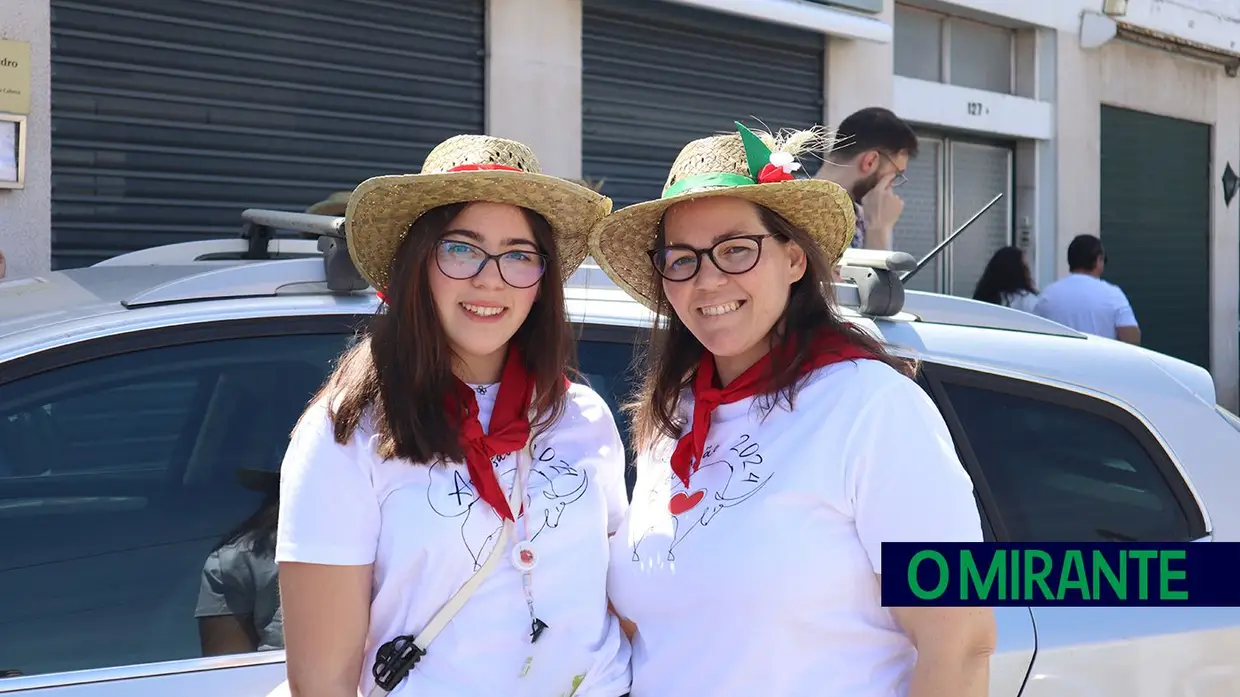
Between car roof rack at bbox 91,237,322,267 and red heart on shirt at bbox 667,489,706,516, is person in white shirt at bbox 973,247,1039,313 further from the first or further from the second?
red heart on shirt at bbox 667,489,706,516

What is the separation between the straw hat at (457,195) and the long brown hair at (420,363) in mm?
32

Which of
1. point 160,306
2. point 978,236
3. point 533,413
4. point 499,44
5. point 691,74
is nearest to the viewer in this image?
point 533,413

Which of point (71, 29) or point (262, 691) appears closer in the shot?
point (262, 691)

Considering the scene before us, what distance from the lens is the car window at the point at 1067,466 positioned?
2611 mm

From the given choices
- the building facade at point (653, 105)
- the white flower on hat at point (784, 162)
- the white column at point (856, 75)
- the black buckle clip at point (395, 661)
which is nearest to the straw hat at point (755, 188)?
the white flower on hat at point (784, 162)

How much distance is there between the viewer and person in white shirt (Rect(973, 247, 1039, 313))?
7570mm

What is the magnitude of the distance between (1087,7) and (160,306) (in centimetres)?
996

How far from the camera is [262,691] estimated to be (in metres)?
2.12

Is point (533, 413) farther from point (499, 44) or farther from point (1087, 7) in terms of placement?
point (1087, 7)

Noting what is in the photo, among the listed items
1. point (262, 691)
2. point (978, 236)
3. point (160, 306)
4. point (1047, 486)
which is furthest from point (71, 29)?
point (978, 236)

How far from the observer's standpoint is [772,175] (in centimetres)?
199

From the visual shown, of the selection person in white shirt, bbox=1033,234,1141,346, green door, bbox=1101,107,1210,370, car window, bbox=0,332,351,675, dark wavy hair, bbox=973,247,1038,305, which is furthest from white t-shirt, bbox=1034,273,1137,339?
car window, bbox=0,332,351,675

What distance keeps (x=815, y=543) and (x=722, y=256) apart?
19.8 inches

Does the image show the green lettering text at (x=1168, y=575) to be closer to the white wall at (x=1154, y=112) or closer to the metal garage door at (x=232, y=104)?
the metal garage door at (x=232, y=104)
